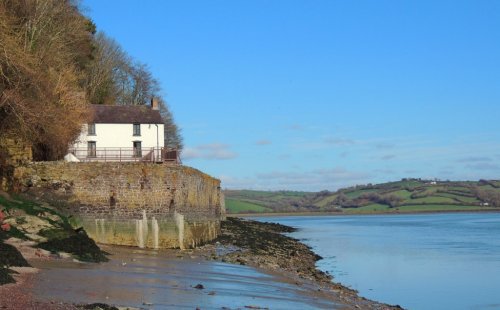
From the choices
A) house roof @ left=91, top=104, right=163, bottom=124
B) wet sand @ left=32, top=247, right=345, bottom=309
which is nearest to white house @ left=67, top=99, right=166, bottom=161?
house roof @ left=91, top=104, right=163, bottom=124

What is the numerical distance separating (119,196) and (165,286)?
485 inches

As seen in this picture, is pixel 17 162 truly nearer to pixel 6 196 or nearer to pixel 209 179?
pixel 6 196

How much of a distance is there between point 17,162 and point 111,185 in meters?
4.09

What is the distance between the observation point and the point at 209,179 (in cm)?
3950

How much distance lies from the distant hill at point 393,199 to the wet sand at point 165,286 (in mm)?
131090

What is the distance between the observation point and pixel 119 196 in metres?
28.8

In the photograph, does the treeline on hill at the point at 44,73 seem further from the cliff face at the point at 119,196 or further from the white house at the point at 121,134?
the white house at the point at 121,134

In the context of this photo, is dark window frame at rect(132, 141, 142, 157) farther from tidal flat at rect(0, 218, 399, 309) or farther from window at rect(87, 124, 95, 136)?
tidal flat at rect(0, 218, 399, 309)

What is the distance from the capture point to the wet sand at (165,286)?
14.2 metres

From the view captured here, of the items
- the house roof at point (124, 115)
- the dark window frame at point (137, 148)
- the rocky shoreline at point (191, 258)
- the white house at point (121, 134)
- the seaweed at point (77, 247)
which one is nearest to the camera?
the rocky shoreline at point (191, 258)

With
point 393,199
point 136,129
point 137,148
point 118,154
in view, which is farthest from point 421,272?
point 393,199

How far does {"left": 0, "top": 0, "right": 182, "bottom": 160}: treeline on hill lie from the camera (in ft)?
83.1

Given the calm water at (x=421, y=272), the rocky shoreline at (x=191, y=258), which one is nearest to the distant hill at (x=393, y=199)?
the calm water at (x=421, y=272)

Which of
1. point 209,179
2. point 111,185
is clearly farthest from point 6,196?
point 209,179
